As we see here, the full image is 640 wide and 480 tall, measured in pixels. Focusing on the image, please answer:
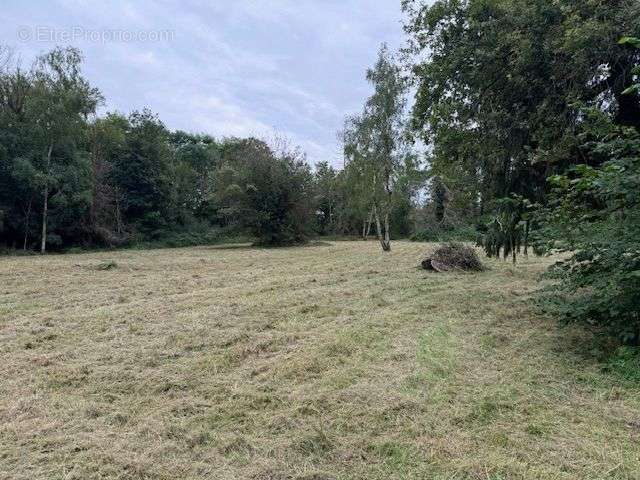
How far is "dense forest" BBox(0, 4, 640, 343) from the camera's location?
11.6ft

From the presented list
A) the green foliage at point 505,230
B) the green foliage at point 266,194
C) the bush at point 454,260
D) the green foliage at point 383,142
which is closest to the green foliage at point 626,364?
the green foliage at point 505,230

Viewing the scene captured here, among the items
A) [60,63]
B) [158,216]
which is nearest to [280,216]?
[158,216]

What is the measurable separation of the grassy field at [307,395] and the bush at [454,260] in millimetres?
3439

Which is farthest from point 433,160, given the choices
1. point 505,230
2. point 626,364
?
point 626,364

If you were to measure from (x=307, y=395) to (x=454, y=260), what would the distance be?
6728mm

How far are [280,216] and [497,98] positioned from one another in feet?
51.1

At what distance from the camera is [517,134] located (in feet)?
18.0

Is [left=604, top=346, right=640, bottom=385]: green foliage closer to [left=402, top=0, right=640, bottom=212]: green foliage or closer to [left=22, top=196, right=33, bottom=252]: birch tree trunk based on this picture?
[left=402, top=0, right=640, bottom=212]: green foliage

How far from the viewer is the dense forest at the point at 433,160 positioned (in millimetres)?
3551

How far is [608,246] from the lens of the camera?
312 cm

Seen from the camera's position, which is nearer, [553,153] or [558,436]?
[558,436]

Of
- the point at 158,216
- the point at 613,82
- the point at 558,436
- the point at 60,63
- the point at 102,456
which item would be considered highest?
the point at 60,63

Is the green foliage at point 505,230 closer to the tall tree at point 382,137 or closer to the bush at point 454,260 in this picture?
the bush at point 454,260

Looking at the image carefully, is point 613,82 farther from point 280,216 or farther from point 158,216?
point 158,216
